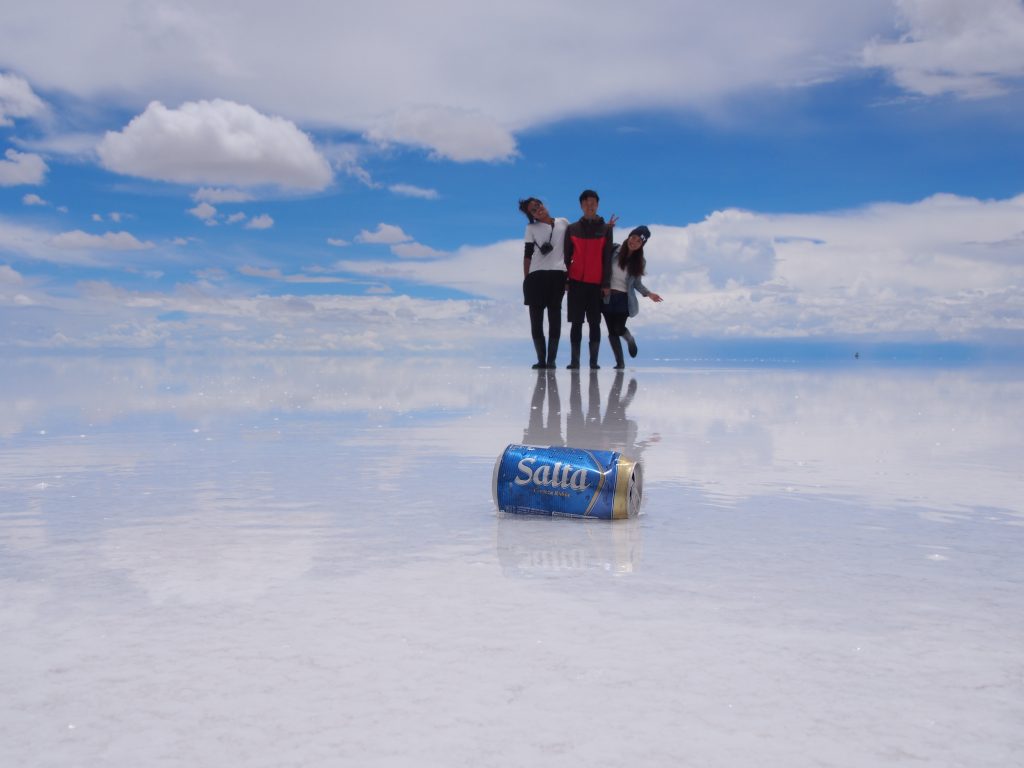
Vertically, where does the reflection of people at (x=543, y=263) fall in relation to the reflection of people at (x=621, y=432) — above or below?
above

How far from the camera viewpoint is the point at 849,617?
1831 millimetres

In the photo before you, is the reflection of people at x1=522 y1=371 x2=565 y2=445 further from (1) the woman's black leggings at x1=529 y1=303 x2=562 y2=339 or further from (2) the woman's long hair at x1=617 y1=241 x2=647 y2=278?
(2) the woman's long hair at x1=617 y1=241 x2=647 y2=278

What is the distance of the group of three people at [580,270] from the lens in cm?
1065

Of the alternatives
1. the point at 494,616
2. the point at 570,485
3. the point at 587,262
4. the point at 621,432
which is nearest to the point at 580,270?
the point at 587,262

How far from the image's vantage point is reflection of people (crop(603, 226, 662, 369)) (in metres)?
11.2

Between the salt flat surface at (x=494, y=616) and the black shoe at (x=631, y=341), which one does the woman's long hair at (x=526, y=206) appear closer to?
the black shoe at (x=631, y=341)

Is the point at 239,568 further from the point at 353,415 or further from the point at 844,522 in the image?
the point at 353,415

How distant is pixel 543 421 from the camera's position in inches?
231

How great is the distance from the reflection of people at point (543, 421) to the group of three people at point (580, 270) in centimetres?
208

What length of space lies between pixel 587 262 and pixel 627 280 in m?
0.79

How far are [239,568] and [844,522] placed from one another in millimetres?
1881

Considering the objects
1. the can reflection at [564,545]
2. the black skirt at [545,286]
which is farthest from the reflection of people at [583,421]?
the black skirt at [545,286]

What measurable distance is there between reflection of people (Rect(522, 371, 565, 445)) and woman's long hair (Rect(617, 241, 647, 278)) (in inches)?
108

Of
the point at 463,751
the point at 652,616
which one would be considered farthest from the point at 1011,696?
the point at 463,751
